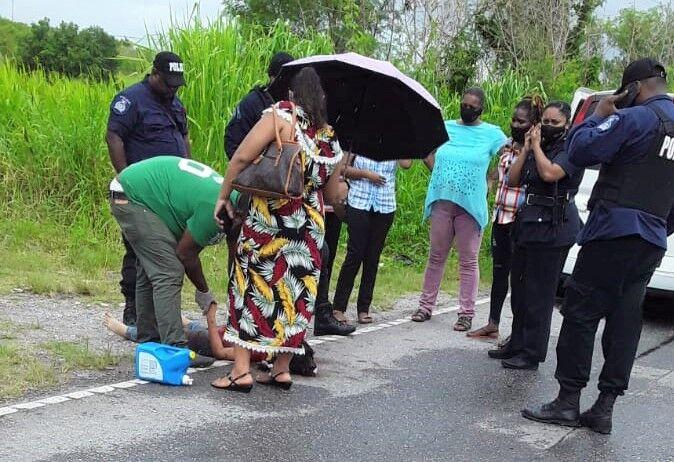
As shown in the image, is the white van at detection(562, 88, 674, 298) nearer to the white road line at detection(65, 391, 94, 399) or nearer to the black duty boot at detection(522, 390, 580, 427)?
the black duty boot at detection(522, 390, 580, 427)

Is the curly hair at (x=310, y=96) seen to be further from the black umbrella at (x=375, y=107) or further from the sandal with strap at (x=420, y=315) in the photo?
the sandal with strap at (x=420, y=315)

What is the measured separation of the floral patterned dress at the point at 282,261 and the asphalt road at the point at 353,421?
1.18 ft

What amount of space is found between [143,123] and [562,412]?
10.8 feet

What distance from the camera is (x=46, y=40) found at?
1715 inches

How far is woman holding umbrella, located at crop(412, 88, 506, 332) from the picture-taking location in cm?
688

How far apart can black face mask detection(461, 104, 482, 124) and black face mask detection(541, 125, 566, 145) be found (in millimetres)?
1162

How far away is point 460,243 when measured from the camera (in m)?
7.08

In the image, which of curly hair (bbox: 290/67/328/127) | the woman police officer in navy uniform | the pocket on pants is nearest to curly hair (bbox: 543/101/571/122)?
the woman police officer in navy uniform

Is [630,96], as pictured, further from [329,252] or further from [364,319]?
[364,319]

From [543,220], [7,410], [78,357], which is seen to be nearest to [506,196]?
[543,220]

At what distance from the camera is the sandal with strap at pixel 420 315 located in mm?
7297

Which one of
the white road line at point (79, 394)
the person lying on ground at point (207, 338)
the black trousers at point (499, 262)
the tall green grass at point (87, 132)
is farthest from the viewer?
the tall green grass at point (87, 132)

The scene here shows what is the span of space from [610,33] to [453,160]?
2017 centimetres

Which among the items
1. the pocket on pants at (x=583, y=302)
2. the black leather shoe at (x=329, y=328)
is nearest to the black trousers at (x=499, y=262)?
the black leather shoe at (x=329, y=328)
